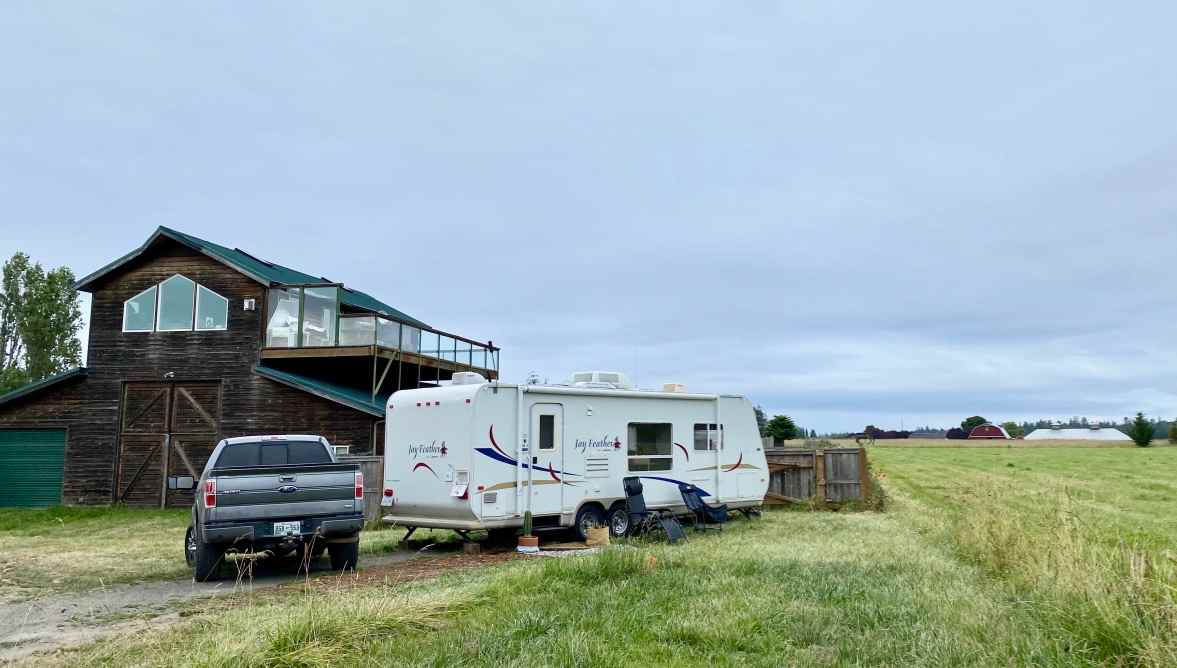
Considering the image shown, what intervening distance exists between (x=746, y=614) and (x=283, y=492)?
6.50 m

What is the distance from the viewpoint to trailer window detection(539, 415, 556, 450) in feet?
46.6

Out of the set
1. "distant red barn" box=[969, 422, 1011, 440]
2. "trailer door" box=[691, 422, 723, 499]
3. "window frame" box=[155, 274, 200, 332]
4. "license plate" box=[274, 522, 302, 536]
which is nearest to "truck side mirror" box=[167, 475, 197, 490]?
"license plate" box=[274, 522, 302, 536]

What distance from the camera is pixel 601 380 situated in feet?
52.1

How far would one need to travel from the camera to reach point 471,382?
1410cm

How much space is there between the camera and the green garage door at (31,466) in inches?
979

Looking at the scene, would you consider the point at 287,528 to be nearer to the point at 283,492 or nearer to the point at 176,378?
the point at 283,492

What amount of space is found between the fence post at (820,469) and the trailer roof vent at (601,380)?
256 inches

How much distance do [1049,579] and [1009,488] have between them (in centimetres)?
779

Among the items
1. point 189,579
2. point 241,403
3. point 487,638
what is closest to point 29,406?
point 241,403

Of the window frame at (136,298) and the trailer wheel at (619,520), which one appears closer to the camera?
the trailer wheel at (619,520)

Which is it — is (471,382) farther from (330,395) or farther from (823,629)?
(330,395)

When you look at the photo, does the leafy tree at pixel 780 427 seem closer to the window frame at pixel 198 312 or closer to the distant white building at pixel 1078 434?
the window frame at pixel 198 312

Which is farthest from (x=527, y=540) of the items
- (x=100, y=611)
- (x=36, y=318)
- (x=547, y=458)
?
(x=36, y=318)

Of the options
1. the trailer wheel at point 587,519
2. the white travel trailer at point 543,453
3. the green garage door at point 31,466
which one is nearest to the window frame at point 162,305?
the green garage door at point 31,466
